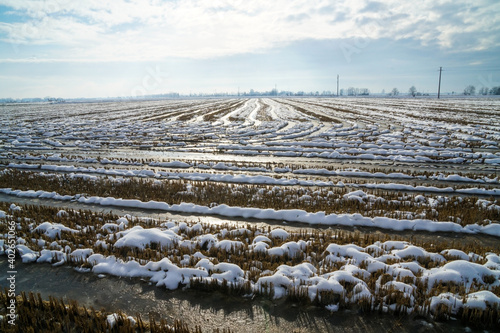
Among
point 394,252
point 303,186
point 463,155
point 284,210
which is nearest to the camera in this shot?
point 394,252

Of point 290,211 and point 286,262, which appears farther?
point 290,211

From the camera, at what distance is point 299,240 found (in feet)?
20.8

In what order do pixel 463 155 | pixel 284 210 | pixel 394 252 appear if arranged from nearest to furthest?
1. pixel 394 252
2. pixel 284 210
3. pixel 463 155

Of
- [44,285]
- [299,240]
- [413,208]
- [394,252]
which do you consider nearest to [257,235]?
[299,240]

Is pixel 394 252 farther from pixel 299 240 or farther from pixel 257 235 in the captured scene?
pixel 257 235

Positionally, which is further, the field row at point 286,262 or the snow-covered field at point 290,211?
the snow-covered field at point 290,211

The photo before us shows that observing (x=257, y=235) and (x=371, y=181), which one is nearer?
(x=257, y=235)

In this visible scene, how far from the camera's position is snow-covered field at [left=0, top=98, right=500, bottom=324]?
16.0 feet

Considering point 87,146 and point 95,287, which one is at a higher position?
point 87,146

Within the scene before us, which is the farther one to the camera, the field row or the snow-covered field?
the snow-covered field

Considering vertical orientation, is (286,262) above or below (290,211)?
below

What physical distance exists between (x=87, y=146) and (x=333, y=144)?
17125 millimetres

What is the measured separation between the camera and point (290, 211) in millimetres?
7969

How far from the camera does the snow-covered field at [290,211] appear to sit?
193 inches
